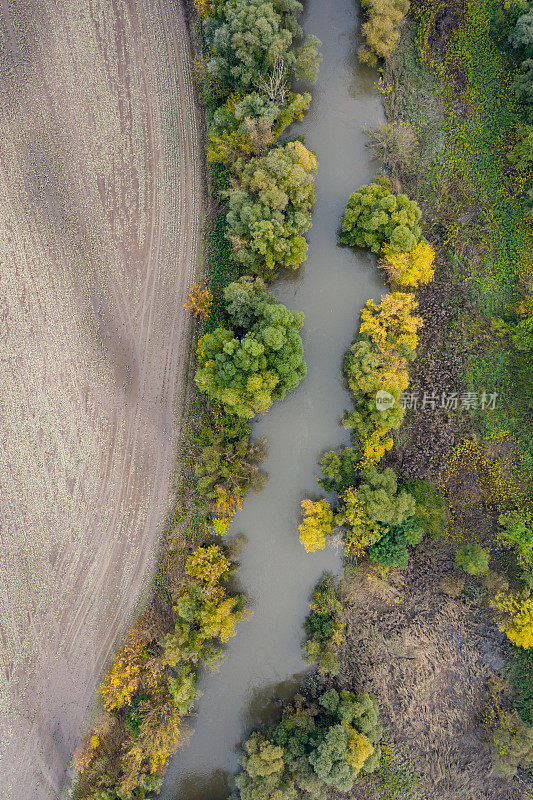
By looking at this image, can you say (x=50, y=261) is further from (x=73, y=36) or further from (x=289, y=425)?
(x=289, y=425)

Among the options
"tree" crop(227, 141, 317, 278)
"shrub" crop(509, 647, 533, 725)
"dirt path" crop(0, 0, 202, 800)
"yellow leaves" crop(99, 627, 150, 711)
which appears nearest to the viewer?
"tree" crop(227, 141, 317, 278)

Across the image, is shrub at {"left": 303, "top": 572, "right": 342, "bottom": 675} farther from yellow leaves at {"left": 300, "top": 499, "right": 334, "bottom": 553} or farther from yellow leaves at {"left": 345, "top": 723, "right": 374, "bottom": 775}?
yellow leaves at {"left": 345, "top": 723, "right": 374, "bottom": 775}

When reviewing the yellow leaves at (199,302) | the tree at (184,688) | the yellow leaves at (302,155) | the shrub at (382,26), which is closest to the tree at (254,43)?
the shrub at (382,26)

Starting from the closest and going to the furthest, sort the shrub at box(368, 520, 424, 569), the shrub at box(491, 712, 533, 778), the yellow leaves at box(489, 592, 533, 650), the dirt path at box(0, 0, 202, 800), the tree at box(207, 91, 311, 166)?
the tree at box(207, 91, 311, 166)
the shrub at box(368, 520, 424, 569)
the shrub at box(491, 712, 533, 778)
the yellow leaves at box(489, 592, 533, 650)
the dirt path at box(0, 0, 202, 800)

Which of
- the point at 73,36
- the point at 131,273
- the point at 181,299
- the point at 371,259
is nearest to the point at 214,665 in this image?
the point at 181,299

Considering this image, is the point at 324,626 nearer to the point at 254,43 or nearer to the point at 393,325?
the point at 393,325

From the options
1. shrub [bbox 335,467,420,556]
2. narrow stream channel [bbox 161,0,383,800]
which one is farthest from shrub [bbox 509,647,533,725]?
narrow stream channel [bbox 161,0,383,800]
